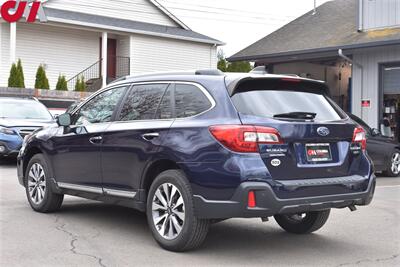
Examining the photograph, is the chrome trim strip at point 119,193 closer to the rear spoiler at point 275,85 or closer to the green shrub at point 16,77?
the rear spoiler at point 275,85

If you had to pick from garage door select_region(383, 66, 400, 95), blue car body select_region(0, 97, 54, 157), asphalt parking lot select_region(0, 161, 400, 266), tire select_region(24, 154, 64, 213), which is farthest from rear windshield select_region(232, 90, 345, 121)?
garage door select_region(383, 66, 400, 95)

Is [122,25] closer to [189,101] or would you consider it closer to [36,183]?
[36,183]

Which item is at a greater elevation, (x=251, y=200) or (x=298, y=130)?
(x=298, y=130)

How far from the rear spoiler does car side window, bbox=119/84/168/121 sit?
3.12 ft

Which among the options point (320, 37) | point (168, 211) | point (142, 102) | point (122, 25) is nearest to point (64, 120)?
point (142, 102)

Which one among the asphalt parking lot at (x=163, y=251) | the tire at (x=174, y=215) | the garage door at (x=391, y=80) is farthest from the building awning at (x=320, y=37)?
the tire at (x=174, y=215)

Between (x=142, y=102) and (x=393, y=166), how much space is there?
925cm

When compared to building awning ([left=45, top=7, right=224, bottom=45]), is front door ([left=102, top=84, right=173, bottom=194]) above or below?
below

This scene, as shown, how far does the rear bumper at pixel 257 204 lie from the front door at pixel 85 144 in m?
1.82

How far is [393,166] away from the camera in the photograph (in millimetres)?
14031

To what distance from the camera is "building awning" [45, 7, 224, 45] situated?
26117mm

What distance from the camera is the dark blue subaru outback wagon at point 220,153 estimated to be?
532cm

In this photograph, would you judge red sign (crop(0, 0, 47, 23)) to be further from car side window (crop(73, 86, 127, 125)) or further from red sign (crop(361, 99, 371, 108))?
car side window (crop(73, 86, 127, 125))

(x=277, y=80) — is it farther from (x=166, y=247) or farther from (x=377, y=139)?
(x=377, y=139)
